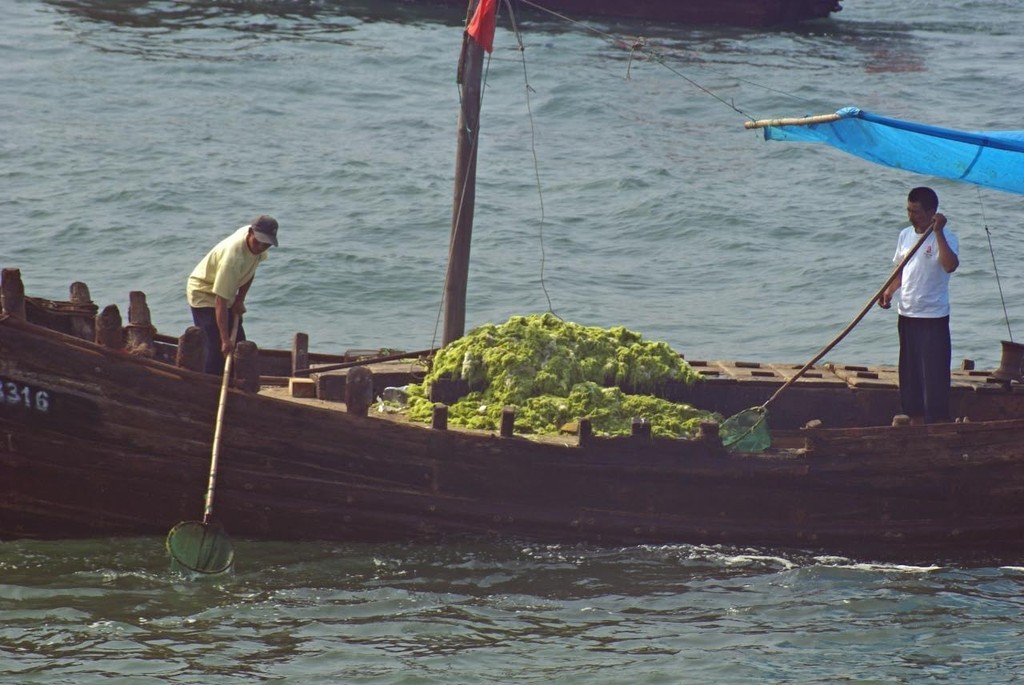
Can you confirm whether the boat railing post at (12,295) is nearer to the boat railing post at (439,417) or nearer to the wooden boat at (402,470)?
the wooden boat at (402,470)

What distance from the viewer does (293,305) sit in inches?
681

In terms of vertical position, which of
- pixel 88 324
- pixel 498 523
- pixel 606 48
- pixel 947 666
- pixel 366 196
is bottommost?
pixel 947 666

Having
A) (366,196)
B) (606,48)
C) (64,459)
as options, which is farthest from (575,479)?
(606,48)

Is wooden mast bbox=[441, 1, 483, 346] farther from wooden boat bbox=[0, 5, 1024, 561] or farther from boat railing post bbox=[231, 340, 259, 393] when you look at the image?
boat railing post bbox=[231, 340, 259, 393]

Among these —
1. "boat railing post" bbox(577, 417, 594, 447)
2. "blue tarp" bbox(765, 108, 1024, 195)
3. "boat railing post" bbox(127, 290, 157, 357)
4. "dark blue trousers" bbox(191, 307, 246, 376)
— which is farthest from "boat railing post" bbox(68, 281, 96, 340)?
"blue tarp" bbox(765, 108, 1024, 195)

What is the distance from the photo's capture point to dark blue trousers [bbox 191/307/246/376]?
9.17m

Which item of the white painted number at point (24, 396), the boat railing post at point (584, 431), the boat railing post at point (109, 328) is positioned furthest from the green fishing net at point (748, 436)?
the white painted number at point (24, 396)

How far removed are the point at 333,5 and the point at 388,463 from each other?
28054 millimetres

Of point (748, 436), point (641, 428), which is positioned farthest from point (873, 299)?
point (641, 428)

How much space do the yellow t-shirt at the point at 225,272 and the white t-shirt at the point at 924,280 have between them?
455 cm

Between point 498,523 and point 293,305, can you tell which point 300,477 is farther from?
point 293,305

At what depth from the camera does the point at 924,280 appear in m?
9.40

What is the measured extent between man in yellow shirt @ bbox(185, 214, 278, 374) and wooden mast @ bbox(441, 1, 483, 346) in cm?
157

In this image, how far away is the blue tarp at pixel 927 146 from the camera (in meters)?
9.66
